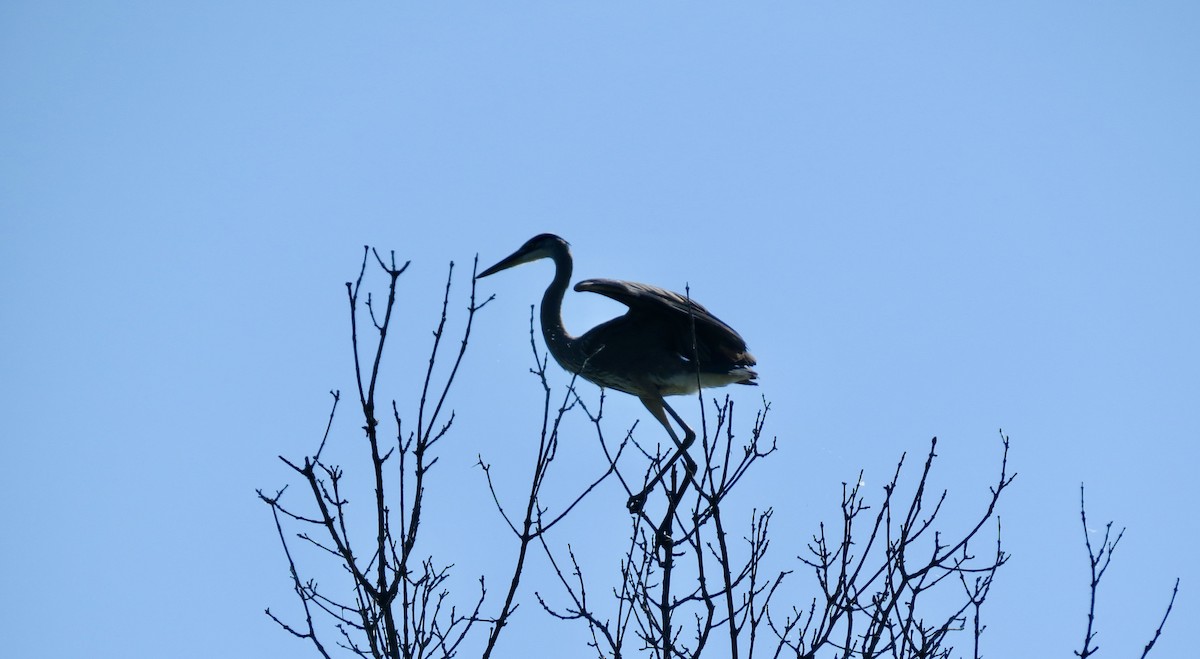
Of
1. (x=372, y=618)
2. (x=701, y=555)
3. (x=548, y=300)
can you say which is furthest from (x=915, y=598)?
(x=548, y=300)

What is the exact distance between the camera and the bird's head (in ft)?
23.6

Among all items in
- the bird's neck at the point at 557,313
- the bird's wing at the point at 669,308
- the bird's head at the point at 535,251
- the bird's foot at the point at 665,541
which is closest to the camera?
the bird's foot at the point at 665,541

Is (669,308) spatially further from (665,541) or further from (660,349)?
(665,541)

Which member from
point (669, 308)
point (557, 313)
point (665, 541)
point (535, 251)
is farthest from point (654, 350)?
point (665, 541)

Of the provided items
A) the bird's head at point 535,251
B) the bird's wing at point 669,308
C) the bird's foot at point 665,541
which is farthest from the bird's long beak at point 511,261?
the bird's foot at point 665,541

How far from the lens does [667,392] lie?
21.8ft

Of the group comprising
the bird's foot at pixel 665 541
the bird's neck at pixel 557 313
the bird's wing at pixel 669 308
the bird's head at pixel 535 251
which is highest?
the bird's head at pixel 535 251

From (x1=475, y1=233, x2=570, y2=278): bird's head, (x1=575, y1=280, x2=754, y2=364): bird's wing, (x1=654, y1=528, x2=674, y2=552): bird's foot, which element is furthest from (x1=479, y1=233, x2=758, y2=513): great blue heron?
(x1=654, y1=528, x2=674, y2=552): bird's foot

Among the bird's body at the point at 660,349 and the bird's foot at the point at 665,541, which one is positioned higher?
the bird's body at the point at 660,349

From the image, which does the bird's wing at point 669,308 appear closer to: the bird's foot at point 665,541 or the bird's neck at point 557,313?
the bird's neck at point 557,313

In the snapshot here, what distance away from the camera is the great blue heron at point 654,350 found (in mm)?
5934

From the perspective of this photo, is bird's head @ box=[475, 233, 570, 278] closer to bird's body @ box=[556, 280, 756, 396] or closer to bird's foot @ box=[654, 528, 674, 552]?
bird's body @ box=[556, 280, 756, 396]

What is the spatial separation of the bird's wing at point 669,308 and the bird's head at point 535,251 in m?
1.16

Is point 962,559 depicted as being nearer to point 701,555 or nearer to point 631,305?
point 701,555
